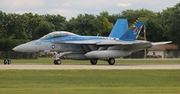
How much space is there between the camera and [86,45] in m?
47.2

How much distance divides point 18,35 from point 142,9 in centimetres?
7617

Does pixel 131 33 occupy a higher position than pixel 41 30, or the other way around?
pixel 41 30

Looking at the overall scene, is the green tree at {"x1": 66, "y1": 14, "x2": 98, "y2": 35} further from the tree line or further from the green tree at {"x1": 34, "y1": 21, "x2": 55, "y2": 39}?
the green tree at {"x1": 34, "y1": 21, "x2": 55, "y2": 39}

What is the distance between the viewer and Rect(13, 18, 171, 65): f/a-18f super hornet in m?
45.7

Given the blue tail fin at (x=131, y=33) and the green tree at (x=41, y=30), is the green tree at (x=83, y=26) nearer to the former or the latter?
the green tree at (x=41, y=30)

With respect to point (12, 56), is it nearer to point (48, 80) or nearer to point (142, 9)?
point (48, 80)

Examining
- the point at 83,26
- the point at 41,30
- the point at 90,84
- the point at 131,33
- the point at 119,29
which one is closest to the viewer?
the point at 90,84

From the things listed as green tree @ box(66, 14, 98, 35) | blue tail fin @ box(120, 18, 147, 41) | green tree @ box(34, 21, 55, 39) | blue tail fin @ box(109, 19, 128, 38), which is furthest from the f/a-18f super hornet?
green tree @ box(66, 14, 98, 35)

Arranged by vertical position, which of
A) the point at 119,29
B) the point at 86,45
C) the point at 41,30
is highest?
the point at 41,30

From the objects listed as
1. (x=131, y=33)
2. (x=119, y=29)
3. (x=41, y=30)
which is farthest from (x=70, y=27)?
(x=131, y=33)

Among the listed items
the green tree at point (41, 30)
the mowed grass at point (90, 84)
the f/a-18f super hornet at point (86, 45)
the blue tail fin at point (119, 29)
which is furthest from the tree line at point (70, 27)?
the mowed grass at point (90, 84)

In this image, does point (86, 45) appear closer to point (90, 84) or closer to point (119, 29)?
point (119, 29)

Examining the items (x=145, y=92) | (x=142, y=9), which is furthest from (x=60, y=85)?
(x=142, y=9)

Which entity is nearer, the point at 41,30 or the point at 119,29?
the point at 119,29
